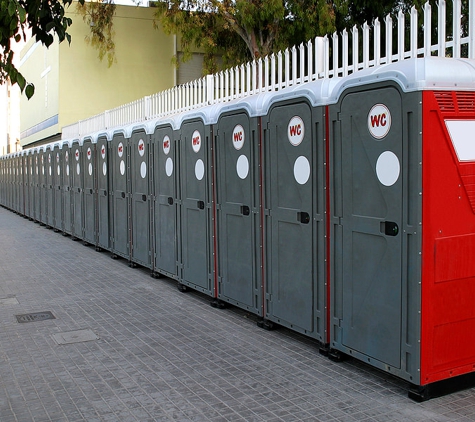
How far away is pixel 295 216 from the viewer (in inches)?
224

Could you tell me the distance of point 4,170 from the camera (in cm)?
2678

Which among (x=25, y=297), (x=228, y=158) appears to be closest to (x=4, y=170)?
(x=25, y=297)

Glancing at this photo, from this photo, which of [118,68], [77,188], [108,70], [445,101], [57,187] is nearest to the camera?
[445,101]

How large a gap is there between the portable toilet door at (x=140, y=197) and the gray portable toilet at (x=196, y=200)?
52.6 inches

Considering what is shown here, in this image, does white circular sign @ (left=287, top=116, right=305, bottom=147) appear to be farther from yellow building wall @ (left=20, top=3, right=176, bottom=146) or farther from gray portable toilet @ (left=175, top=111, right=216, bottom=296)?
yellow building wall @ (left=20, top=3, right=176, bottom=146)

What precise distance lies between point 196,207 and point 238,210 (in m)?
1.09

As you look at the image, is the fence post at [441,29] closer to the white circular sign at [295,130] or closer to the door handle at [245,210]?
the white circular sign at [295,130]

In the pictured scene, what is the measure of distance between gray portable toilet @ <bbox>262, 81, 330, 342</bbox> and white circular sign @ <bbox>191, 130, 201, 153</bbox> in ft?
5.03

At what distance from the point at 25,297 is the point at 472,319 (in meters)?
5.81

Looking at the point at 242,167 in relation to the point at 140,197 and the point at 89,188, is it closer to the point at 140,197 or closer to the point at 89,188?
the point at 140,197

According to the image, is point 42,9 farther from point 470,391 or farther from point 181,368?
point 470,391

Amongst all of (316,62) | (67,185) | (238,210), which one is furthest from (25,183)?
(316,62)

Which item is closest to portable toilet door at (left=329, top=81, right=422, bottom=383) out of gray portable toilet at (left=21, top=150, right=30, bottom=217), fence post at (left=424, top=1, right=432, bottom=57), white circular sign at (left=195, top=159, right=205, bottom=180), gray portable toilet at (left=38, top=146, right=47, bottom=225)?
fence post at (left=424, top=1, right=432, bottom=57)

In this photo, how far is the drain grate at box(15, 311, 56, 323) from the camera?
6992 mm
